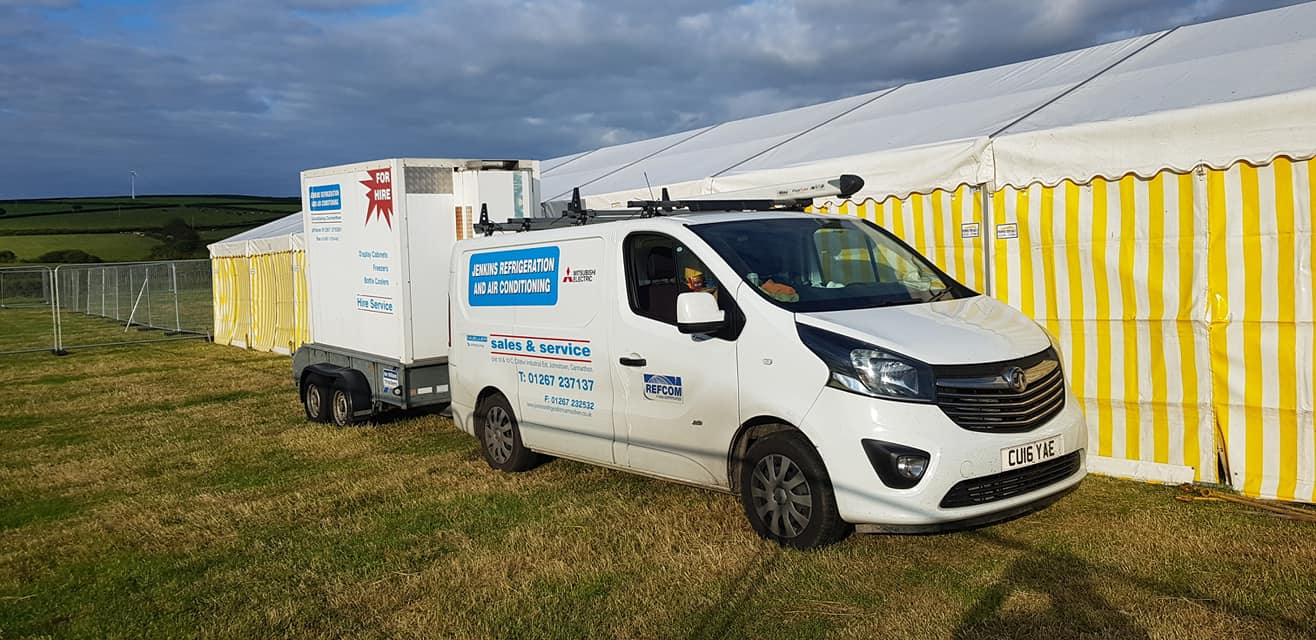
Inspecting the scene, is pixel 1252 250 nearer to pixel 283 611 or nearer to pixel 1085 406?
pixel 1085 406

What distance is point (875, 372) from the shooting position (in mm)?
5051

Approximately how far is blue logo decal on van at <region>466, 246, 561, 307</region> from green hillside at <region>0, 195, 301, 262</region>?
53.7m

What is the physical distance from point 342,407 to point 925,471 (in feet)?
23.4

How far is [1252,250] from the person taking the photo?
6363 millimetres

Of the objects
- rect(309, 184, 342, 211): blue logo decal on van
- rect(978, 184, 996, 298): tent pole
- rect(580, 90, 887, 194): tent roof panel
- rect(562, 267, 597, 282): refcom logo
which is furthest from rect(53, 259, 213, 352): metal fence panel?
rect(978, 184, 996, 298): tent pole

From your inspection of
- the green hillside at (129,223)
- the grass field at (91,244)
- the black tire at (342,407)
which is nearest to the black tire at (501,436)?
the black tire at (342,407)

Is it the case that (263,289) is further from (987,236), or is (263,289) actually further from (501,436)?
(987,236)

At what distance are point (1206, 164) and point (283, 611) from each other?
629cm

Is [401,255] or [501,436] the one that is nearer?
[501,436]

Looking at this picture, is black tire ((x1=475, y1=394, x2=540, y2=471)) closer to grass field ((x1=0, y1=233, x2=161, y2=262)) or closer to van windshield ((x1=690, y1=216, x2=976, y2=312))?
van windshield ((x1=690, y1=216, x2=976, y2=312))

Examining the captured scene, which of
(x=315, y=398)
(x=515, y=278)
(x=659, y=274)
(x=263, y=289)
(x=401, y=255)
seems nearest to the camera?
(x=659, y=274)

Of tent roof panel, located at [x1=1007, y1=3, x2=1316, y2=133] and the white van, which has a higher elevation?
tent roof panel, located at [x1=1007, y1=3, x2=1316, y2=133]

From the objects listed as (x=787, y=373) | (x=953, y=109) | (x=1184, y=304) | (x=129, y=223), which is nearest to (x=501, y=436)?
(x=787, y=373)

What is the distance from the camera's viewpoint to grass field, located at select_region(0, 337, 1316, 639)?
4609 mm
